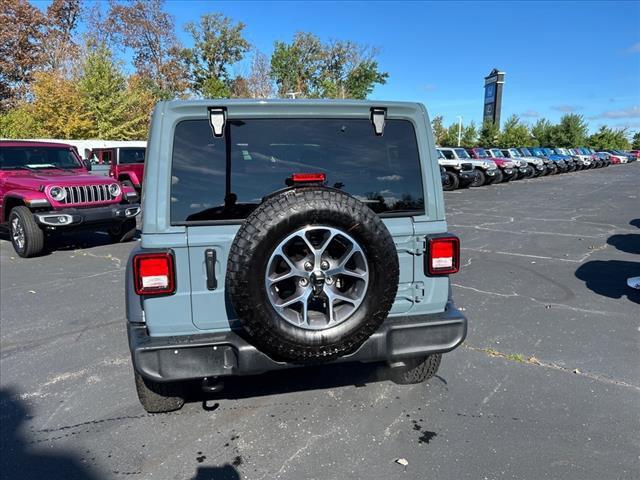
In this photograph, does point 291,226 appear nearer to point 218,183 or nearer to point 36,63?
point 218,183

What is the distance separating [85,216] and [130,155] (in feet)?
25.2

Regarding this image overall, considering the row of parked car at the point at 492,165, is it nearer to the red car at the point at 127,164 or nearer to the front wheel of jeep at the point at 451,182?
the front wheel of jeep at the point at 451,182

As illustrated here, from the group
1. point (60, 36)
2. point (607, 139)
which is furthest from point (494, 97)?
point (60, 36)

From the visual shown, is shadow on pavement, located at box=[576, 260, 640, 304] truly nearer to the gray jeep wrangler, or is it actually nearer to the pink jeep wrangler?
the gray jeep wrangler

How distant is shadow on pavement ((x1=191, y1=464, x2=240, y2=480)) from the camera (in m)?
2.42

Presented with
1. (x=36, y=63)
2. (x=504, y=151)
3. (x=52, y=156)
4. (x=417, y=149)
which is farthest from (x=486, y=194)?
(x=36, y=63)

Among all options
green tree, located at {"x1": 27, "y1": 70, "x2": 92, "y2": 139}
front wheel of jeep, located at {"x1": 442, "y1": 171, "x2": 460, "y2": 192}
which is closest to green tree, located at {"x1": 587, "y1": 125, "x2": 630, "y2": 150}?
front wheel of jeep, located at {"x1": 442, "y1": 171, "x2": 460, "y2": 192}

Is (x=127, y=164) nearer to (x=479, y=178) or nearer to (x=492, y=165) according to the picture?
(x=479, y=178)

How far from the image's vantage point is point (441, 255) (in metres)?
2.85

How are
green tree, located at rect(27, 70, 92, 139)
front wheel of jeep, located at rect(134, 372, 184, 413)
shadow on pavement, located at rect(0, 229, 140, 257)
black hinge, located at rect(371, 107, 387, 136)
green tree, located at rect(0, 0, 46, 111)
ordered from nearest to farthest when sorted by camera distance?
black hinge, located at rect(371, 107, 387, 136)
front wheel of jeep, located at rect(134, 372, 184, 413)
shadow on pavement, located at rect(0, 229, 140, 257)
green tree, located at rect(27, 70, 92, 139)
green tree, located at rect(0, 0, 46, 111)

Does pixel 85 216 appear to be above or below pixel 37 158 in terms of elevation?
below

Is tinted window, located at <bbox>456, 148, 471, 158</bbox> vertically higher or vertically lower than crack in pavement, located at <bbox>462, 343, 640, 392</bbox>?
higher

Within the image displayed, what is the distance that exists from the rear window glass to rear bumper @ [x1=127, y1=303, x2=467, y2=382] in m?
0.66

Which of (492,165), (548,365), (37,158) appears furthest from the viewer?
(492,165)
